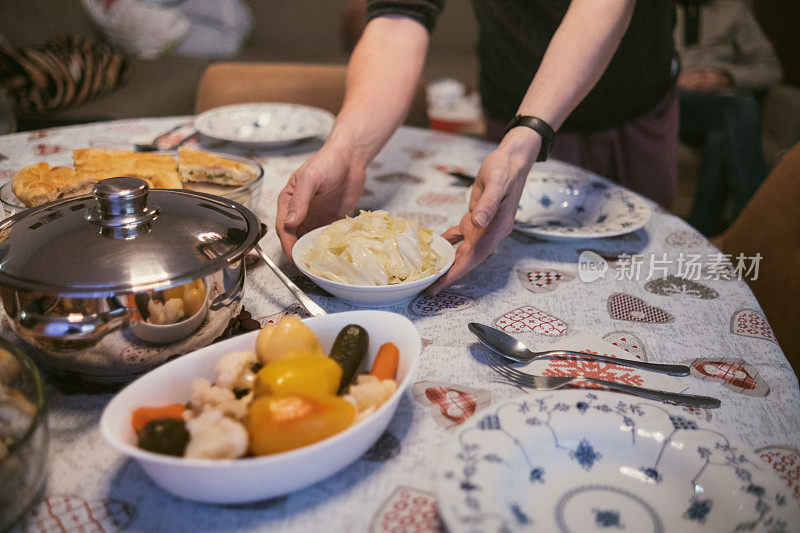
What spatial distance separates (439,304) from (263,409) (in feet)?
1.36

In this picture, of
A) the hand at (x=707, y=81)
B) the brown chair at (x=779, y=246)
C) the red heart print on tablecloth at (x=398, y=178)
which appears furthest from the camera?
the hand at (x=707, y=81)

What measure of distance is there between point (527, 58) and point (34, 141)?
48.7 inches

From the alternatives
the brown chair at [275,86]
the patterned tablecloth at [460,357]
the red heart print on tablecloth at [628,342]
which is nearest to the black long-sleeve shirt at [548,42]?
the patterned tablecloth at [460,357]

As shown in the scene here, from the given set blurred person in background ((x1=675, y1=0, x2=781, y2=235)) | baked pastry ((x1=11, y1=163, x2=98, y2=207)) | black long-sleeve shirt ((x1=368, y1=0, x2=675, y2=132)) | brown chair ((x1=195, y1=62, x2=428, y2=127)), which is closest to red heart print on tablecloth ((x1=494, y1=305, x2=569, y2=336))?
baked pastry ((x1=11, y1=163, x2=98, y2=207))

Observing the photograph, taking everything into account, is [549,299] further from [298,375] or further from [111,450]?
[111,450]

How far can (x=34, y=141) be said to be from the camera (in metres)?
1.43

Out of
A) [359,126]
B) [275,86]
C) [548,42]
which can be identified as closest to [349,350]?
[359,126]

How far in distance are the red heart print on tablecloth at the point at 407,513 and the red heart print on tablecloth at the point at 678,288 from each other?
0.56 meters

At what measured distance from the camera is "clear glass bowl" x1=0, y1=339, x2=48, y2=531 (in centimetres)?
46

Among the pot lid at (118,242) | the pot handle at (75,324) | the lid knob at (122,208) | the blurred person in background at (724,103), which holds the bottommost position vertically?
the blurred person in background at (724,103)

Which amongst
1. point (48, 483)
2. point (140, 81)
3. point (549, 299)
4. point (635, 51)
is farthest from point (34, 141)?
point (140, 81)

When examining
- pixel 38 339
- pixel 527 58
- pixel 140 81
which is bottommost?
pixel 140 81

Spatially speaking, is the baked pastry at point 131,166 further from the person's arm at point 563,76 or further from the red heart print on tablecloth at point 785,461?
the red heart print on tablecloth at point 785,461

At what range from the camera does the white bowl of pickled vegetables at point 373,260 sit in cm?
80
